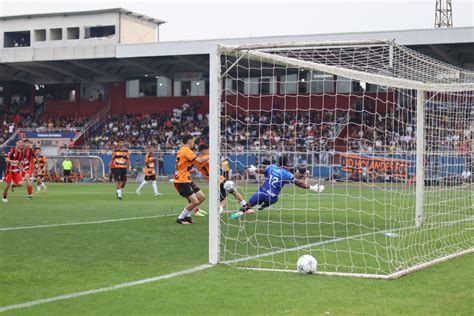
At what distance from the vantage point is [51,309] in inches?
263

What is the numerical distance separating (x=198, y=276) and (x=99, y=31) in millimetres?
56790

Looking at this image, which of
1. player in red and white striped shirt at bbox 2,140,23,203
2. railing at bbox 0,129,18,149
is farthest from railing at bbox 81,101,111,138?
player in red and white striped shirt at bbox 2,140,23,203

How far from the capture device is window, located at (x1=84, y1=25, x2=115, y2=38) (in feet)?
204

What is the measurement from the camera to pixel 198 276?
8.55 m

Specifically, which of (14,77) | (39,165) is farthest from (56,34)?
(39,165)

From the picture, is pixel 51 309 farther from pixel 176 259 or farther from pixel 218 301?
pixel 176 259

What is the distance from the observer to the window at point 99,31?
6228 centimetres

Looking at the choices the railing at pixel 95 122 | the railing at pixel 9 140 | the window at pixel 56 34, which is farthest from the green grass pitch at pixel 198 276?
the window at pixel 56 34

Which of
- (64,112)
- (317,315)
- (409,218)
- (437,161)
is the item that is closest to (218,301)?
(317,315)

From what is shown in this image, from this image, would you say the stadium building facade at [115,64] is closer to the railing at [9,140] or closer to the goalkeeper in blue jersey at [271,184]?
the railing at [9,140]

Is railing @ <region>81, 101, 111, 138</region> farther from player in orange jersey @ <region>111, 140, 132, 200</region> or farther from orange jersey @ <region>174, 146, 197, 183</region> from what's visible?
orange jersey @ <region>174, 146, 197, 183</region>

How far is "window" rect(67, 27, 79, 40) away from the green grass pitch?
51.0m

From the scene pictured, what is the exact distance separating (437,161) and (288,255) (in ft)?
26.7

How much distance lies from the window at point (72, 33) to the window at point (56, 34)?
0.97m
